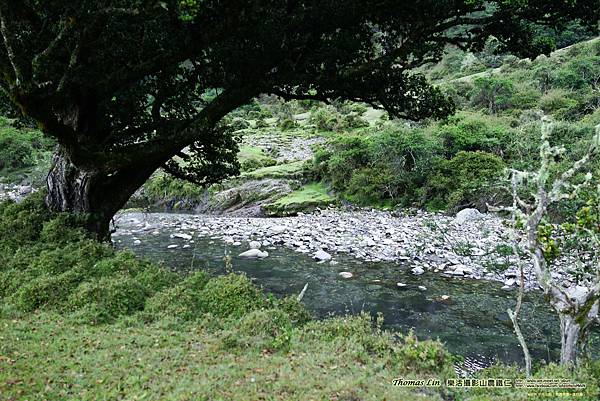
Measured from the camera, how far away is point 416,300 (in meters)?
10.5

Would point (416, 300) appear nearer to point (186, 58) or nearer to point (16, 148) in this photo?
point (186, 58)

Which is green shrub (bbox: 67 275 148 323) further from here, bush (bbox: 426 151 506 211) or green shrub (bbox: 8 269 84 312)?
bush (bbox: 426 151 506 211)

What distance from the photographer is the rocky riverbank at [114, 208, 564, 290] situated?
13.0 metres

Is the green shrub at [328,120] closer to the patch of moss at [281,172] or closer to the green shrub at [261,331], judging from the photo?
the patch of moss at [281,172]

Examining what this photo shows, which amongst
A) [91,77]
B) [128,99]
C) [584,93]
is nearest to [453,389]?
[91,77]

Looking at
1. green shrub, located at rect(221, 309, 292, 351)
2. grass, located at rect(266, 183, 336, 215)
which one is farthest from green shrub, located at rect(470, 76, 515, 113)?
green shrub, located at rect(221, 309, 292, 351)

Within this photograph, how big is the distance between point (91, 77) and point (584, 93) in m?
33.7

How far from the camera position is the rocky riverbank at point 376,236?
13.0 metres

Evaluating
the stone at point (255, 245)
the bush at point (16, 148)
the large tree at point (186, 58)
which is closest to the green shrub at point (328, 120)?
the bush at point (16, 148)

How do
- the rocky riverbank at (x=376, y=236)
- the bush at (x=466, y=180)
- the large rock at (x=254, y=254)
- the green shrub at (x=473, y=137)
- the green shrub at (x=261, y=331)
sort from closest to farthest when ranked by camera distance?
the green shrub at (x=261, y=331)
the rocky riverbank at (x=376, y=236)
the large rock at (x=254, y=254)
the bush at (x=466, y=180)
the green shrub at (x=473, y=137)

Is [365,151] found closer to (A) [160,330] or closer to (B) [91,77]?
(B) [91,77]

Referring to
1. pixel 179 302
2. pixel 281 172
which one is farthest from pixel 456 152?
pixel 179 302

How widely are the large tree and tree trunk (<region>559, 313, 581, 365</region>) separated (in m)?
4.89

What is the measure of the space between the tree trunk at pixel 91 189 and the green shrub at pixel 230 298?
405 centimetres
